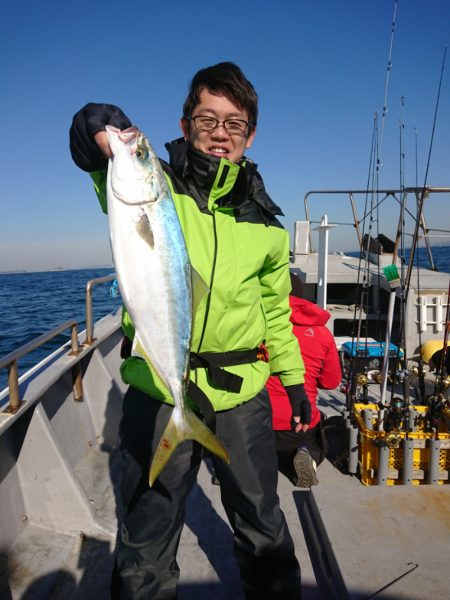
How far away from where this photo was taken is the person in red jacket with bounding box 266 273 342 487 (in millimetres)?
3627

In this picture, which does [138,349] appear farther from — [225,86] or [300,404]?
[225,86]

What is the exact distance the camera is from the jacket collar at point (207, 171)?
1929 mm

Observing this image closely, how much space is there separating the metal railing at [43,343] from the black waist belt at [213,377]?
52.6 inches

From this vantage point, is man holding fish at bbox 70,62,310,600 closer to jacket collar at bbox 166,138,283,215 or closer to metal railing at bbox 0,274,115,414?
jacket collar at bbox 166,138,283,215

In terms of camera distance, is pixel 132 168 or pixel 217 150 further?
pixel 217 150

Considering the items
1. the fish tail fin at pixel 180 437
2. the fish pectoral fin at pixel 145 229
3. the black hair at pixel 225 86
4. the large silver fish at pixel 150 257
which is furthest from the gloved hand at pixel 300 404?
the black hair at pixel 225 86

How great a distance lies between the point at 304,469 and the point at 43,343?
2454mm

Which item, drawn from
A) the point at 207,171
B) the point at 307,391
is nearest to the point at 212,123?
the point at 207,171

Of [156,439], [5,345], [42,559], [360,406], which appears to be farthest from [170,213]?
Answer: [5,345]

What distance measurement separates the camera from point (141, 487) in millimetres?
2041

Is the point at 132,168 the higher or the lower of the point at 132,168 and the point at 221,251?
the higher

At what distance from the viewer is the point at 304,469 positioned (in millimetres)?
3543

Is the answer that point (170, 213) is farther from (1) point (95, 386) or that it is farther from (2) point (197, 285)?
(1) point (95, 386)

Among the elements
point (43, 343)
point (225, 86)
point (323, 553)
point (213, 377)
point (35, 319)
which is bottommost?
point (35, 319)
